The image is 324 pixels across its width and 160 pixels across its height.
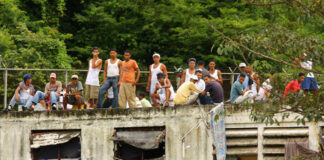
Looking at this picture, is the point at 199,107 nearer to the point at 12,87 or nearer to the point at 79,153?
the point at 79,153

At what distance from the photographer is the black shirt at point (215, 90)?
17.9 m

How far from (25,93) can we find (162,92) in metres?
3.64

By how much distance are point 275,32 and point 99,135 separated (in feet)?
25.0

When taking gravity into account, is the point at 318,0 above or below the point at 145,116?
above

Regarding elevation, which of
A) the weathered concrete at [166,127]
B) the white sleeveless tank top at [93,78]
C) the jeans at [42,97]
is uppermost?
the white sleeveless tank top at [93,78]

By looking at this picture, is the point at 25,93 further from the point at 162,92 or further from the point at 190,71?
the point at 190,71

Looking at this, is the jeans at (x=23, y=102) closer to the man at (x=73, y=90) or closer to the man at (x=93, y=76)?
the man at (x=73, y=90)

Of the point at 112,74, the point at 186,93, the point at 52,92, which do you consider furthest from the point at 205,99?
the point at 52,92

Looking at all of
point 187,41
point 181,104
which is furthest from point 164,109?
Answer: point 187,41

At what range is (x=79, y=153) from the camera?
19.3 meters

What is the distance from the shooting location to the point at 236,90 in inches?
723

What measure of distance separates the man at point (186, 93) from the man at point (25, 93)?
3898 mm

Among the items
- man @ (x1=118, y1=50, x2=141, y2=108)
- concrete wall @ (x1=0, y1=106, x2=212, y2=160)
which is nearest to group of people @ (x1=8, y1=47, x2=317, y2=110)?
man @ (x1=118, y1=50, x2=141, y2=108)

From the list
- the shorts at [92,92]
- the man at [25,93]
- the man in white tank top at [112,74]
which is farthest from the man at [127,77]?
the man at [25,93]
